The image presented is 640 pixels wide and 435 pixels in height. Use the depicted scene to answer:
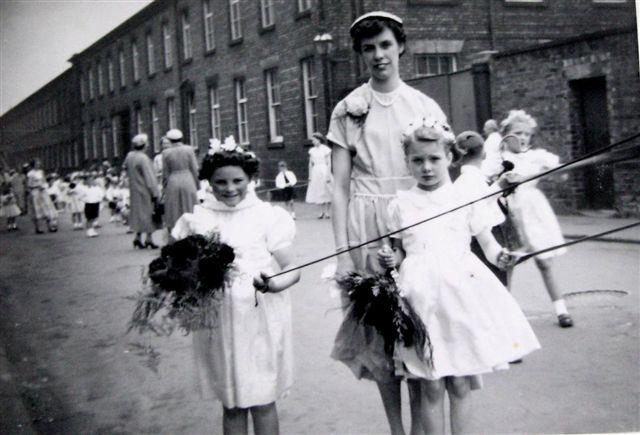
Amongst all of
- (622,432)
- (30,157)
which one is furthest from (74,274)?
(622,432)

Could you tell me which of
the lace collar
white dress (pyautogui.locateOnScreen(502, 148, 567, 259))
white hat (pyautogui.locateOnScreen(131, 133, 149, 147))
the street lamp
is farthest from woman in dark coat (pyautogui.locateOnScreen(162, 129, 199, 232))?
the street lamp

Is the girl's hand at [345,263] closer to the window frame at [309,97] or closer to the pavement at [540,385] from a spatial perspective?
the pavement at [540,385]

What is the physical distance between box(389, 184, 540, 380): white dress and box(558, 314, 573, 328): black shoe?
6.56ft

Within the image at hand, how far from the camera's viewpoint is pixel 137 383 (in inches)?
142

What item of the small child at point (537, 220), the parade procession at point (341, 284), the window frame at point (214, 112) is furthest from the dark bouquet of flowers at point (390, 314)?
the window frame at point (214, 112)

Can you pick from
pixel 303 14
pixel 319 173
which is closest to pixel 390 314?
pixel 319 173

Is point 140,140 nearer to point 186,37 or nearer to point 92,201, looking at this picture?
point 92,201

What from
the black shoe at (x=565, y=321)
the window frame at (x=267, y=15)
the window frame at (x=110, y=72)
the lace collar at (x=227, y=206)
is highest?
the window frame at (x=267, y=15)

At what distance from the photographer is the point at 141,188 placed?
28.0ft

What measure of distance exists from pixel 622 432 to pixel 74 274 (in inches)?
229

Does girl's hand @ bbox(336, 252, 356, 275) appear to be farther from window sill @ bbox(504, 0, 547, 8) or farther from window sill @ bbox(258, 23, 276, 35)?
window sill @ bbox(258, 23, 276, 35)

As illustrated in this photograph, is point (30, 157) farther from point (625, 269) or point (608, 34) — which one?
point (608, 34)

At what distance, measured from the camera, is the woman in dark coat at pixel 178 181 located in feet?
25.7

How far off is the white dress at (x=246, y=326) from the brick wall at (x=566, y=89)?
5.03 meters
